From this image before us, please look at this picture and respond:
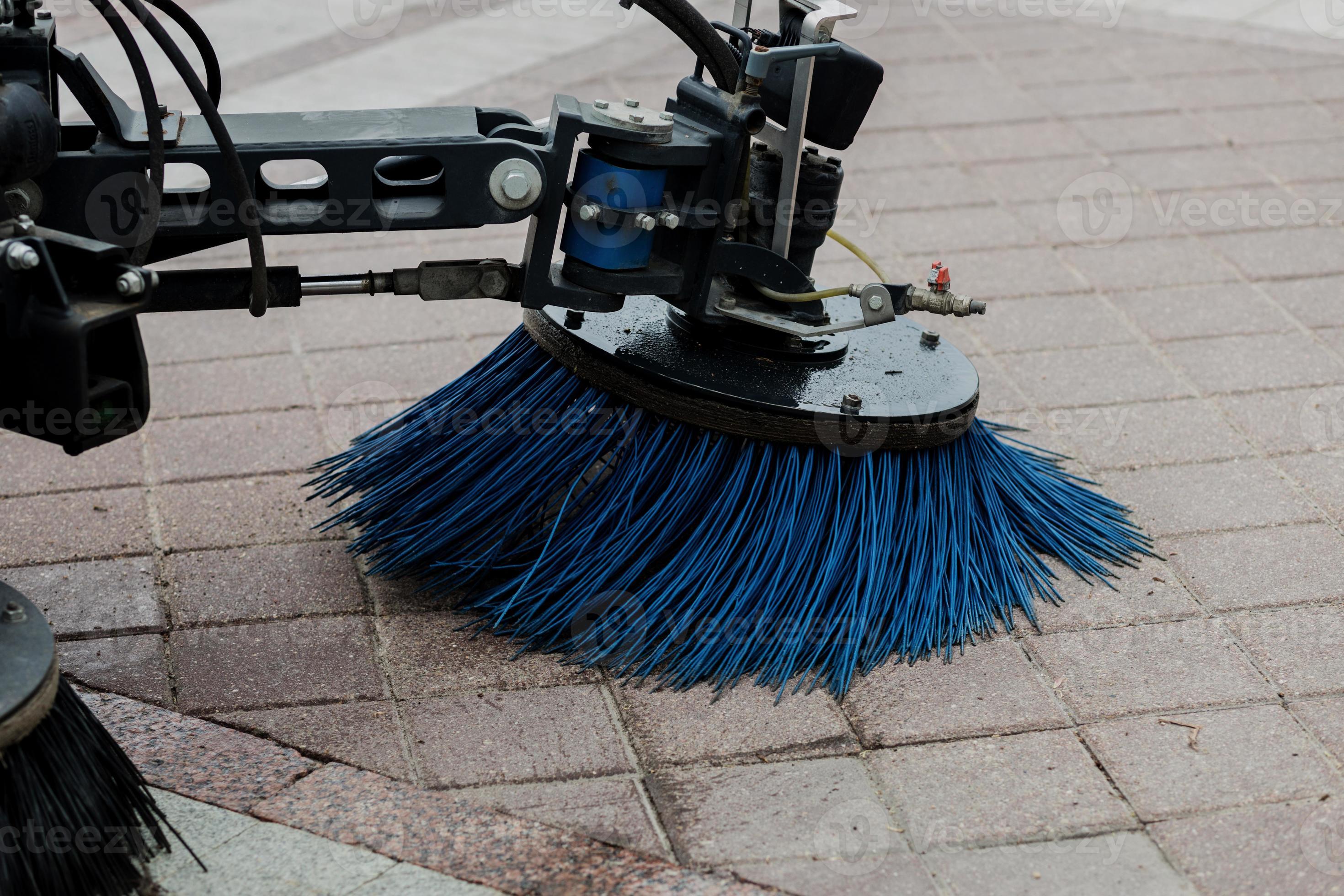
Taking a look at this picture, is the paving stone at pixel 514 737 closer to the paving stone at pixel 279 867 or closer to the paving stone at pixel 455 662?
the paving stone at pixel 455 662

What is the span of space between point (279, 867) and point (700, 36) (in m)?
1.27

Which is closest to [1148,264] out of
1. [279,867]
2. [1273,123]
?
[1273,123]

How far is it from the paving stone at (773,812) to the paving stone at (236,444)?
114 cm

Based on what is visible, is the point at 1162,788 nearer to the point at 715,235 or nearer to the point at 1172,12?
the point at 715,235

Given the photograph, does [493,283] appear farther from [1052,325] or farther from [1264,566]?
[1052,325]

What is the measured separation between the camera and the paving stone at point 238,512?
253 cm

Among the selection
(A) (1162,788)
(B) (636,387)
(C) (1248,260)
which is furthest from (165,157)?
(C) (1248,260)

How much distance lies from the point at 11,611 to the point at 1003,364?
7.14ft

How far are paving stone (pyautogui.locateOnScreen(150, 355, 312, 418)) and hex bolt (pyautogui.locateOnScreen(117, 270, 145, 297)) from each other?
135cm

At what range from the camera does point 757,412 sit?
2213 mm

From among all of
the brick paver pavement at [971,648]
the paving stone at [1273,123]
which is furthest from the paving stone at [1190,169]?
the paving stone at [1273,123]

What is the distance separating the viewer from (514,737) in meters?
2.07

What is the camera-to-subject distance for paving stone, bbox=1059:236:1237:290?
3553mm

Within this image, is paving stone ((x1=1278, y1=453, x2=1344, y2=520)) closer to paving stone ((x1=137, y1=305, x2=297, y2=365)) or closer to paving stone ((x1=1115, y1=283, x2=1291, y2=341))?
paving stone ((x1=1115, y1=283, x2=1291, y2=341))
